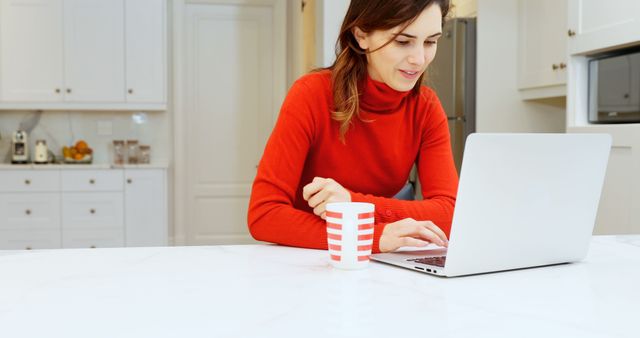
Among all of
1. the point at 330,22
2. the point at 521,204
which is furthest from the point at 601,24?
the point at 521,204

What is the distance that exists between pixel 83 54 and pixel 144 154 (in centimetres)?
81

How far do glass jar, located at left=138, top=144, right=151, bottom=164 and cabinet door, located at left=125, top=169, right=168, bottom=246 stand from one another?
1.08ft

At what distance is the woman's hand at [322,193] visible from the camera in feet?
4.42

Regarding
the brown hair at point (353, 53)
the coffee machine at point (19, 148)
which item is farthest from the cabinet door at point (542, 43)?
the coffee machine at point (19, 148)

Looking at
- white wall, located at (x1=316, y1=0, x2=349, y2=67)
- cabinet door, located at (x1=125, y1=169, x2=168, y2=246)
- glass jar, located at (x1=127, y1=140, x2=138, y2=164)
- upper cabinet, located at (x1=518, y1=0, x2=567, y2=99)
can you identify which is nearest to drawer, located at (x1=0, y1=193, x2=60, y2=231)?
cabinet door, located at (x1=125, y1=169, x2=168, y2=246)

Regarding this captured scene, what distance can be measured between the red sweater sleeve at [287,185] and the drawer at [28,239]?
340 centimetres

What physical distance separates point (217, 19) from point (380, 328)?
15.4 feet

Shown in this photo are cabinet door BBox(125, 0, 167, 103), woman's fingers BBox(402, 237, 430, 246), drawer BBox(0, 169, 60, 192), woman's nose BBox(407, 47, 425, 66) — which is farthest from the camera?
cabinet door BBox(125, 0, 167, 103)

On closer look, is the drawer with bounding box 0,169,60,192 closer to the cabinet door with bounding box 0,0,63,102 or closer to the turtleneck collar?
the cabinet door with bounding box 0,0,63,102

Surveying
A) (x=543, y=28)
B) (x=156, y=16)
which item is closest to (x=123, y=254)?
(x=543, y=28)

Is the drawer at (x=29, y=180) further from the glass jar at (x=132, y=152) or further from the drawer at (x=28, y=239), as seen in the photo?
the glass jar at (x=132, y=152)

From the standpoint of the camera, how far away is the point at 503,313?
850mm

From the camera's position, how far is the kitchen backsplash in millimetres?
4875

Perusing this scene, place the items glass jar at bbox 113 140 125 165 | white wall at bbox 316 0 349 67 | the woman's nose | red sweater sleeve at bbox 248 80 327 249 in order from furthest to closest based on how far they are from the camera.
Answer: glass jar at bbox 113 140 125 165 → white wall at bbox 316 0 349 67 → the woman's nose → red sweater sleeve at bbox 248 80 327 249
